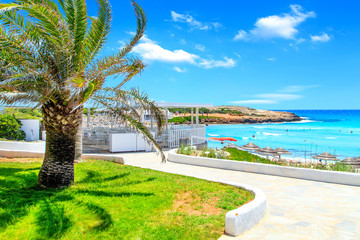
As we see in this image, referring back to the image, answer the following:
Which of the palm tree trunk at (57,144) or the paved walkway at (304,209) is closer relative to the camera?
the paved walkway at (304,209)

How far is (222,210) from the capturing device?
17.9 feet

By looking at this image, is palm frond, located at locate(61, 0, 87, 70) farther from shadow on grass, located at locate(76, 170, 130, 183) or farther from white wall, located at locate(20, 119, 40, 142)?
white wall, located at locate(20, 119, 40, 142)

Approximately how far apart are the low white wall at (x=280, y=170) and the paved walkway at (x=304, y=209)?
0.96ft

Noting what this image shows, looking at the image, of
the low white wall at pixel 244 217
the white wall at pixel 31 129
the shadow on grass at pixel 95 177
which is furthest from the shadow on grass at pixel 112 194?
the white wall at pixel 31 129

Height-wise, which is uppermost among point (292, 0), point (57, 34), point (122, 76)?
point (292, 0)

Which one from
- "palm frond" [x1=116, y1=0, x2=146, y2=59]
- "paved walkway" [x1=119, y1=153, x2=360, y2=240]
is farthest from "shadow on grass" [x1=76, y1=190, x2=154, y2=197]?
"palm frond" [x1=116, y1=0, x2=146, y2=59]

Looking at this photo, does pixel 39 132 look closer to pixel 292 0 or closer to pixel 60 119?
pixel 60 119

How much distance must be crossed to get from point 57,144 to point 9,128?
1121 cm

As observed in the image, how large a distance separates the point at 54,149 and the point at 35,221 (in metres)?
2.17

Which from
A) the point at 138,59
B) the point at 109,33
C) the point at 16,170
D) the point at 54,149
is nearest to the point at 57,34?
the point at 109,33

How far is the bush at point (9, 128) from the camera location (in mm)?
15292

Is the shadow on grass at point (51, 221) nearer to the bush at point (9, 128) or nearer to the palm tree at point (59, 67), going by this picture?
the palm tree at point (59, 67)

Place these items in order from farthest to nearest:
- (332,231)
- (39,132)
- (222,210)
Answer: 1. (39,132)
2. (222,210)
3. (332,231)

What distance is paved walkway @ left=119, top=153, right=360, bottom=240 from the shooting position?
4.52 m
